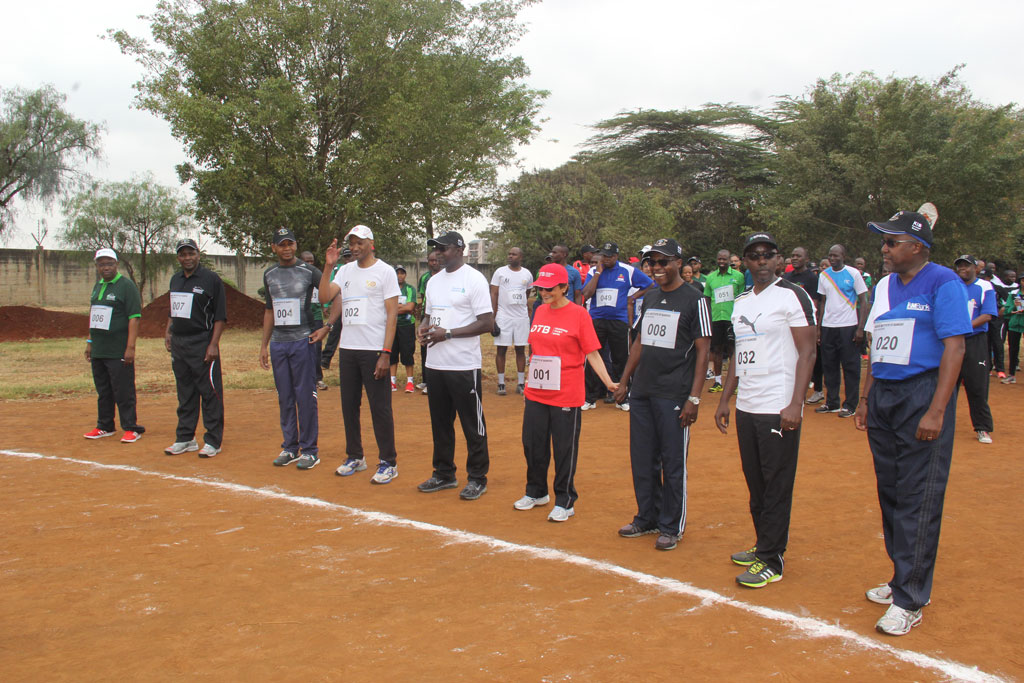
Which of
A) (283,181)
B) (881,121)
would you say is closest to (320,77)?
(283,181)

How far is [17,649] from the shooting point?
12.6 ft

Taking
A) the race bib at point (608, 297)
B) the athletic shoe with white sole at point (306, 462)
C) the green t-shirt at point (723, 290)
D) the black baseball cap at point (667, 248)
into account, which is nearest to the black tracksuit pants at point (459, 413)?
the athletic shoe with white sole at point (306, 462)

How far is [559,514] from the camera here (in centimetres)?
587

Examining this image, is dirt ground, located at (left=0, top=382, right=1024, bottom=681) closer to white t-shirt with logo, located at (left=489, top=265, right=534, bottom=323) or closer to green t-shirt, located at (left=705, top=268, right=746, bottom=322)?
green t-shirt, located at (left=705, top=268, right=746, bottom=322)

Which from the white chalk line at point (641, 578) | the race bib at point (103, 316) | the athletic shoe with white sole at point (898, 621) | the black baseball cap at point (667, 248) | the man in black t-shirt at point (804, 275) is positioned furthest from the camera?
the man in black t-shirt at point (804, 275)

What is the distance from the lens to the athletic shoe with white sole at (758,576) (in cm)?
457

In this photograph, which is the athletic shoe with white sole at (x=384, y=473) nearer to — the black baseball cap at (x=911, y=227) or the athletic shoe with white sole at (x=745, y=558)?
the athletic shoe with white sole at (x=745, y=558)

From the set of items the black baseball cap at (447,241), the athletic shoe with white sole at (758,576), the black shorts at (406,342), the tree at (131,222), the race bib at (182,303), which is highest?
the tree at (131,222)

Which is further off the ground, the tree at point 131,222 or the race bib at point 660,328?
the tree at point 131,222

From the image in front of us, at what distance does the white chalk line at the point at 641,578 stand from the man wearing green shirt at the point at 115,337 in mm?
1767

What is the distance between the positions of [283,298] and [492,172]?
80.4 feet

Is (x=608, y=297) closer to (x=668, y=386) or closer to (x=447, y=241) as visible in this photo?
→ (x=447, y=241)

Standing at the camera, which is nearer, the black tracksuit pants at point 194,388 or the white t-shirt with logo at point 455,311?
the white t-shirt with logo at point 455,311

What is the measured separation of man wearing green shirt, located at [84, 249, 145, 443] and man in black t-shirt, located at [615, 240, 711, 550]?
620cm
